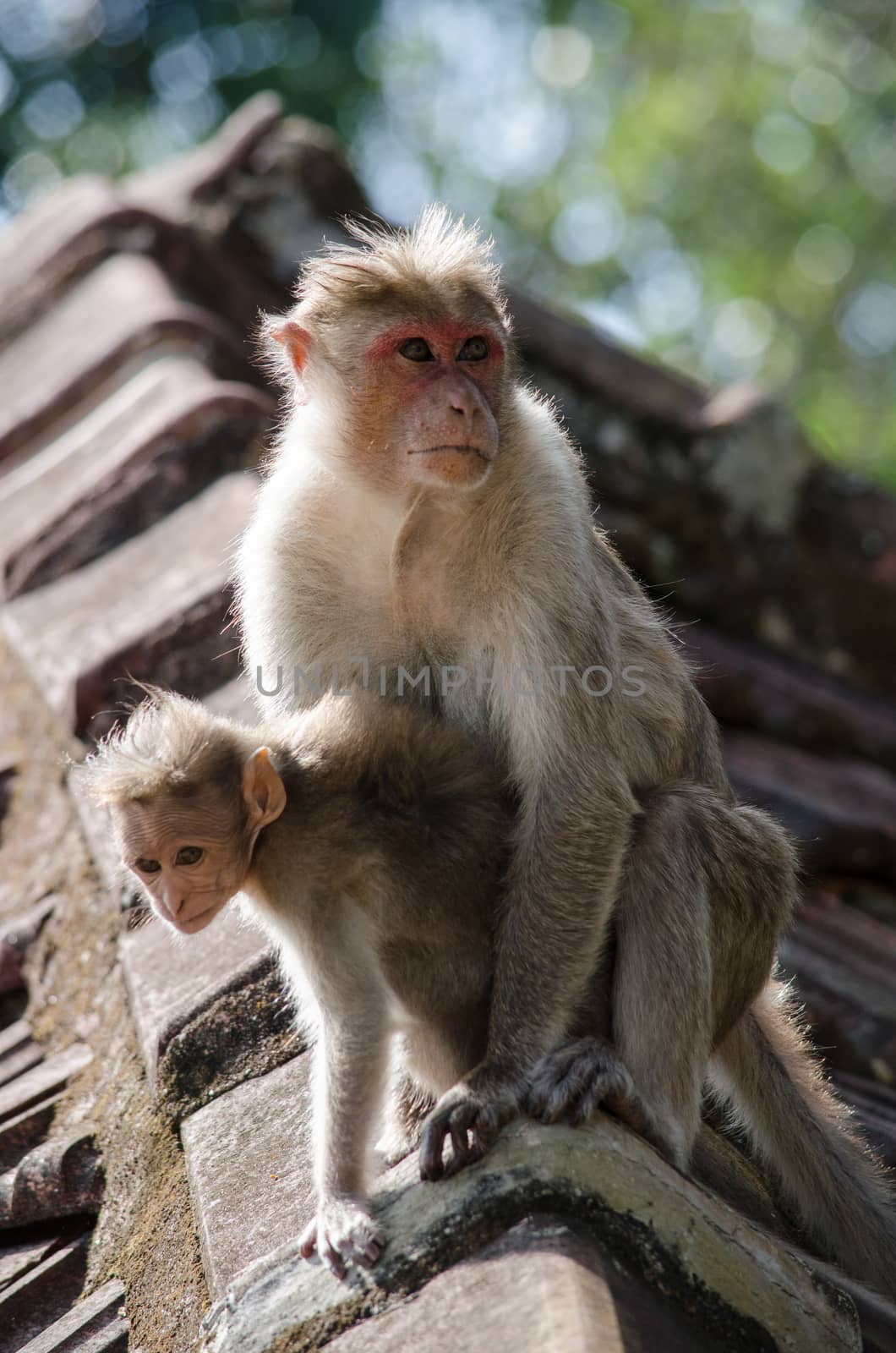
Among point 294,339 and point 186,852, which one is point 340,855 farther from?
point 294,339

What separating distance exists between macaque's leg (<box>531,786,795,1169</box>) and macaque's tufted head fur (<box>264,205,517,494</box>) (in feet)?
3.41

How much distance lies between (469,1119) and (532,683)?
1.02 m

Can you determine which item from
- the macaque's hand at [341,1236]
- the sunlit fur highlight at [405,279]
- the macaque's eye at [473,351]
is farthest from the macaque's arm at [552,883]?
the sunlit fur highlight at [405,279]

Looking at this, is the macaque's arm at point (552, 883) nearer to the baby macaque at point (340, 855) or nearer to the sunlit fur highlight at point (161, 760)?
the baby macaque at point (340, 855)

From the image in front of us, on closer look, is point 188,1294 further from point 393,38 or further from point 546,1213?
point 393,38

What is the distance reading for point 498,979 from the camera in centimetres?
310

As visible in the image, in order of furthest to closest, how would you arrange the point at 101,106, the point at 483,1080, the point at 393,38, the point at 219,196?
the point at 393,38
the point at 101,106
the point at 219,196
the point at 483,1080

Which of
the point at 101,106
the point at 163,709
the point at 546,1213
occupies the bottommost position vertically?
the point at 101,106

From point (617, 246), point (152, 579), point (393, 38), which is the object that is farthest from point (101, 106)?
point (152, 579)

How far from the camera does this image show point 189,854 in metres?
3.08

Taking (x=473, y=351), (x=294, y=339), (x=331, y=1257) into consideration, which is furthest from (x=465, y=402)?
(x=331, y=1257)

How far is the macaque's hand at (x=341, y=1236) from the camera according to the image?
2.39 meters

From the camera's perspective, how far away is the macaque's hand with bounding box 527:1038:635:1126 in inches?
103

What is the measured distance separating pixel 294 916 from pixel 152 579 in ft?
7.18
